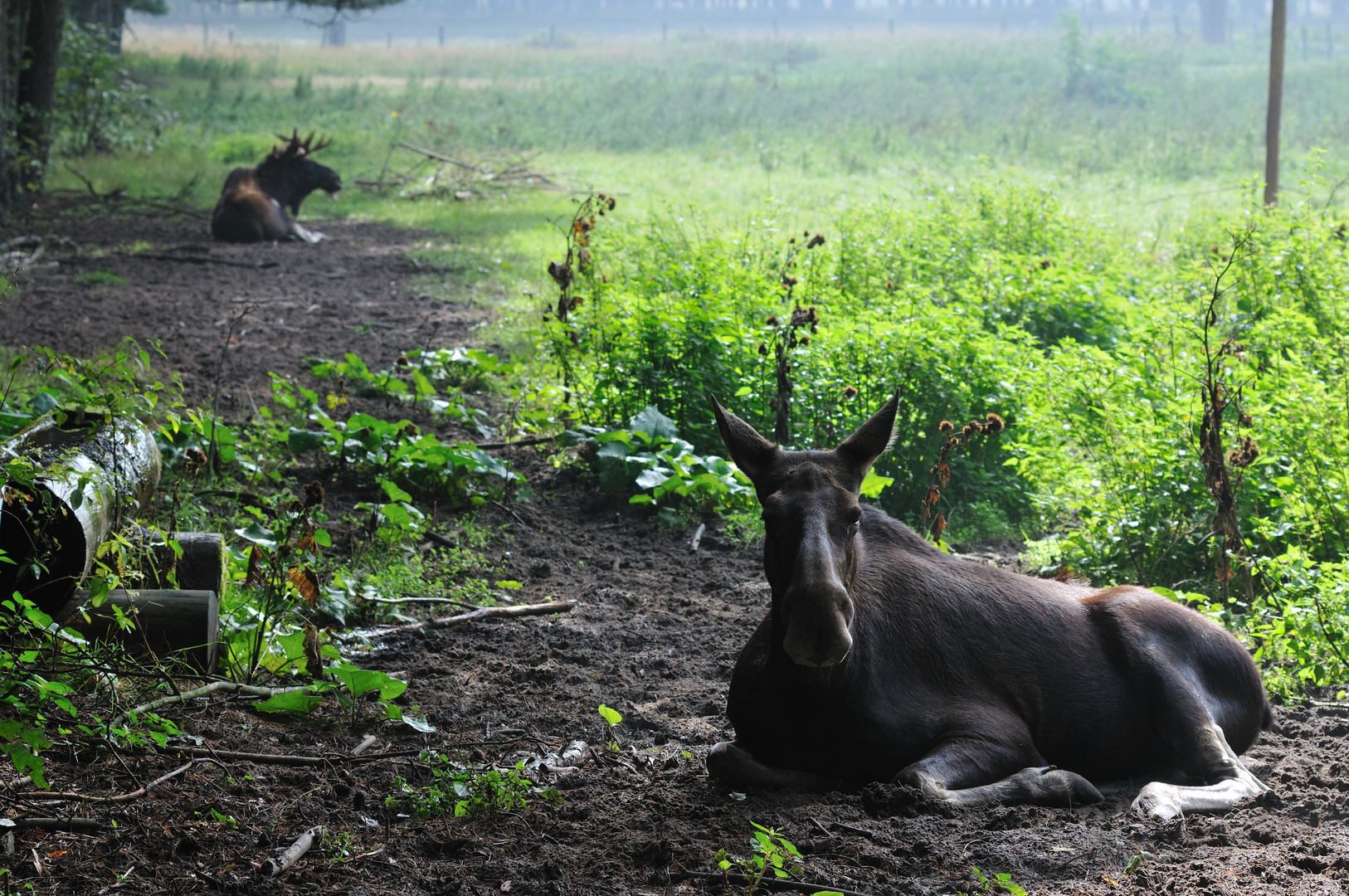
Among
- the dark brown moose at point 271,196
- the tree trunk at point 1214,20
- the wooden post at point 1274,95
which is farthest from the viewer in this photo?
the tree trunk at point 1214,20

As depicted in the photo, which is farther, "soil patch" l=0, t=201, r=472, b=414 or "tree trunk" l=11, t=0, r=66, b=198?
"tree trunk" l=11, t=0, r=66, b=198

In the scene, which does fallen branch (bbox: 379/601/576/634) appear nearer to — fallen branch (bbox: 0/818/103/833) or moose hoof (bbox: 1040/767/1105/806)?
fallen branch (bbox: 0/818/103/833)

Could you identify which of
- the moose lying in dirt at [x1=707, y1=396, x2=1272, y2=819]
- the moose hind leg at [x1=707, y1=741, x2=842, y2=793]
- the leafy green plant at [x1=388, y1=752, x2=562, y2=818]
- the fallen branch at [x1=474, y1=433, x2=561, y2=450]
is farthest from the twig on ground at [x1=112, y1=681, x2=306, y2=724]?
the fallen branch at [x1=474, y1=433, x2=561, y2=450]

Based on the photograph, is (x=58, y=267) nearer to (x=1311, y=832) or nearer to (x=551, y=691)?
(x=551, y=691)

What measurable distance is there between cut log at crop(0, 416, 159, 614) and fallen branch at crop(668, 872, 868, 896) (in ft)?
7.37

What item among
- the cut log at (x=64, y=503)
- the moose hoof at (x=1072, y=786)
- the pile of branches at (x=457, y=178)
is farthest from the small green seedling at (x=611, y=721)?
the pile of branches at (x=457, y=178)

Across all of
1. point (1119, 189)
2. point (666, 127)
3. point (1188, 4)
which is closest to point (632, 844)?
point (1119, 189)

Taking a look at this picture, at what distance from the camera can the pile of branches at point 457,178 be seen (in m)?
21.6

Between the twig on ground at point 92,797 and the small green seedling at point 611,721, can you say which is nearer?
the twig on ground at point 92,797

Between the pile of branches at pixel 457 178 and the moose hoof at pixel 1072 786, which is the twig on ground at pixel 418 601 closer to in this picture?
the moose hoof at pixel 1072 786

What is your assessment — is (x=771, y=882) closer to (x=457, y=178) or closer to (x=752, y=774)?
(x=752, y=774)

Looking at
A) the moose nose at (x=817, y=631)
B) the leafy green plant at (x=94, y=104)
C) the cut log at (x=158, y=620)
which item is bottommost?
the cut log at (x=158, y=620)

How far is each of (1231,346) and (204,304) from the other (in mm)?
10052

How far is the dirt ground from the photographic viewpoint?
123 inches
